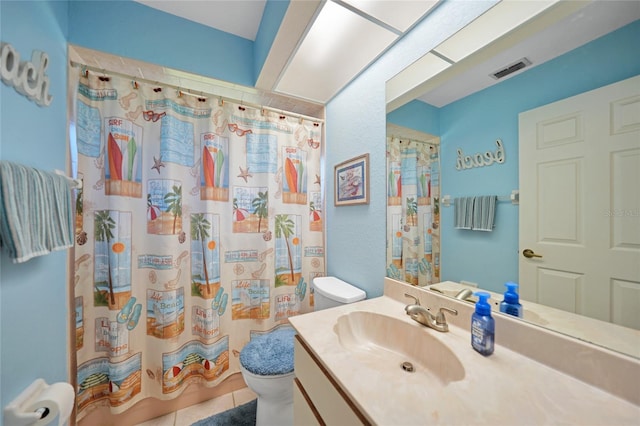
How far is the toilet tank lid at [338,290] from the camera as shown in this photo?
1.29m

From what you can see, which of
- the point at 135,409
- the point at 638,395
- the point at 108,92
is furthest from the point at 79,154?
the point at 638,395

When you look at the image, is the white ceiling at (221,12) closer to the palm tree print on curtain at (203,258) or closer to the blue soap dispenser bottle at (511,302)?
the palm tree print on curtain at (203,258)

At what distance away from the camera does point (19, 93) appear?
822 millimetres

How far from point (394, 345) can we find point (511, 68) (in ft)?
3.60

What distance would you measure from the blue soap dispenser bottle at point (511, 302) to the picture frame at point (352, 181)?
0.77m

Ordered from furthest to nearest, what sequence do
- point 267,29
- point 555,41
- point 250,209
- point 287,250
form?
point 287,250 → point 250,209 → point 267,29 → point 555,41

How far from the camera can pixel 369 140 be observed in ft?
4.38

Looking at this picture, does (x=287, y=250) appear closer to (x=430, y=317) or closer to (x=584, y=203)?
(x=430, y=317)

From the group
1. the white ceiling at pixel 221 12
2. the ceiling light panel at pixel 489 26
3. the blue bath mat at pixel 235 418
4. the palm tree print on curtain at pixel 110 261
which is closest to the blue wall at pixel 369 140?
the ceiling light panel at pixel 489 26

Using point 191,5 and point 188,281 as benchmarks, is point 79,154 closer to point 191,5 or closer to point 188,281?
point 188,281

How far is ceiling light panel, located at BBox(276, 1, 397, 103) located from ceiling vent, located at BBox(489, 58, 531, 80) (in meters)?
0.55

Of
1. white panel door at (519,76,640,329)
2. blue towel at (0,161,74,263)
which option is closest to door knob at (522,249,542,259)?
white panel door at (519,76,640,329)

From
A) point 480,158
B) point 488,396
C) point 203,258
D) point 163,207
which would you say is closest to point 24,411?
point 203,258

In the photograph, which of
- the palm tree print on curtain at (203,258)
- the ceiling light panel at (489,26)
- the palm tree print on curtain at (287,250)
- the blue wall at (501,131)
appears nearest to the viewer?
the blue wall at (501,131)
